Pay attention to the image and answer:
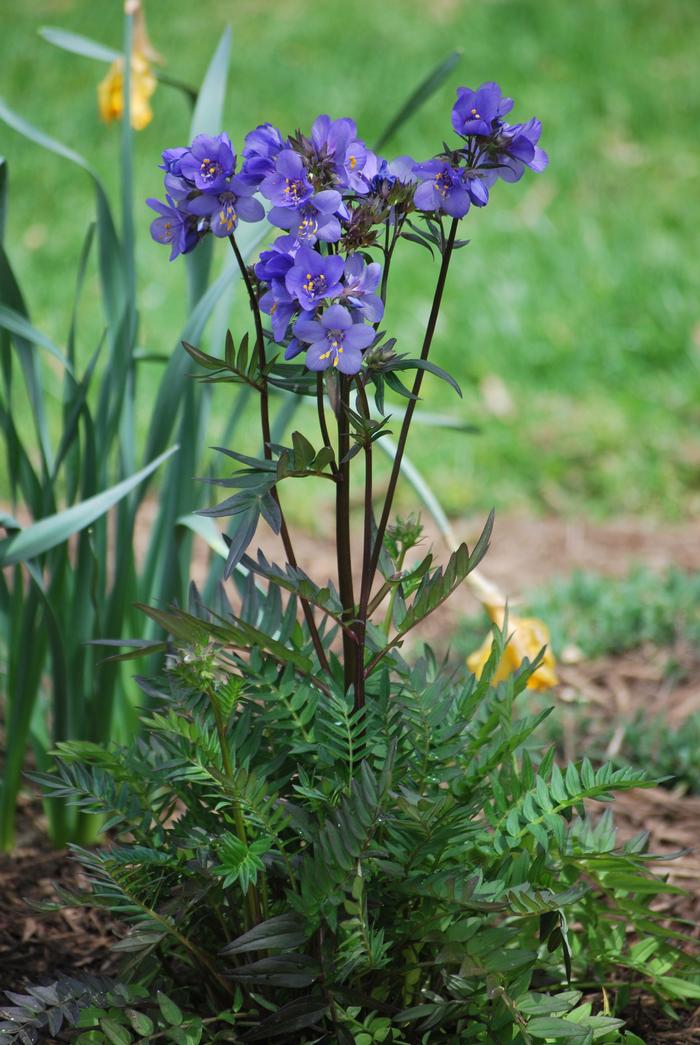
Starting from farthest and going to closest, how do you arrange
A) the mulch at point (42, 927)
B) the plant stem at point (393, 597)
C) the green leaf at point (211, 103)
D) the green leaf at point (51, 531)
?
the green leaf at point (211, 103) < the mulch at point (42, 927) < the green leaf at point (51, 531) < the plant stem at point (393, 597)

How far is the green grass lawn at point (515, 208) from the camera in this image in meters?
3.27

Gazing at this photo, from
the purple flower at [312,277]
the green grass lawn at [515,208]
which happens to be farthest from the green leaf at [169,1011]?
the green grass lawn at [515,208]

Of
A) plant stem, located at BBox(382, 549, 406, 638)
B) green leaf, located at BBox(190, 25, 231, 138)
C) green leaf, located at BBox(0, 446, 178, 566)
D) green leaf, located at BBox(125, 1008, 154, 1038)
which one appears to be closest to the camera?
green leaf, located at BBox(125, 1008, 154, 1038)

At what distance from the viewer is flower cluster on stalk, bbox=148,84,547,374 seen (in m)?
1.05

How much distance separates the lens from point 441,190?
1.11m

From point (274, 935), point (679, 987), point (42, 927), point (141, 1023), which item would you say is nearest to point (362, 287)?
point (274, 935)

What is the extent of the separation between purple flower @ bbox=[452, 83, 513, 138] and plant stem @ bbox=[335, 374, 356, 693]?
0.88 feet

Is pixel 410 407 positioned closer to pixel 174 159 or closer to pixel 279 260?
pixel 279 260

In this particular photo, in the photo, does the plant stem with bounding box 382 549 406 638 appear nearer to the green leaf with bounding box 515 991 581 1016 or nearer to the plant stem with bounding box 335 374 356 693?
the plant stem with bounding box 335 374 356 693

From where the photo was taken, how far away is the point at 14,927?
Answer: 63.0 inches

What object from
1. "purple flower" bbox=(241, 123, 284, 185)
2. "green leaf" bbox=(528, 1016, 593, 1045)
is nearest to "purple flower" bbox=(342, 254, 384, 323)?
"purple flower" bbox=(241, 123, 284, 185)

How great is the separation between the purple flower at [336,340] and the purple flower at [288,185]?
0.35 ft

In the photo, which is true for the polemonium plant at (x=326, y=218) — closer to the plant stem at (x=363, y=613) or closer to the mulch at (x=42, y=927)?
the plant stem at (x=363, y=613)

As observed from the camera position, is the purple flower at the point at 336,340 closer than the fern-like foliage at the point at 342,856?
Yes
